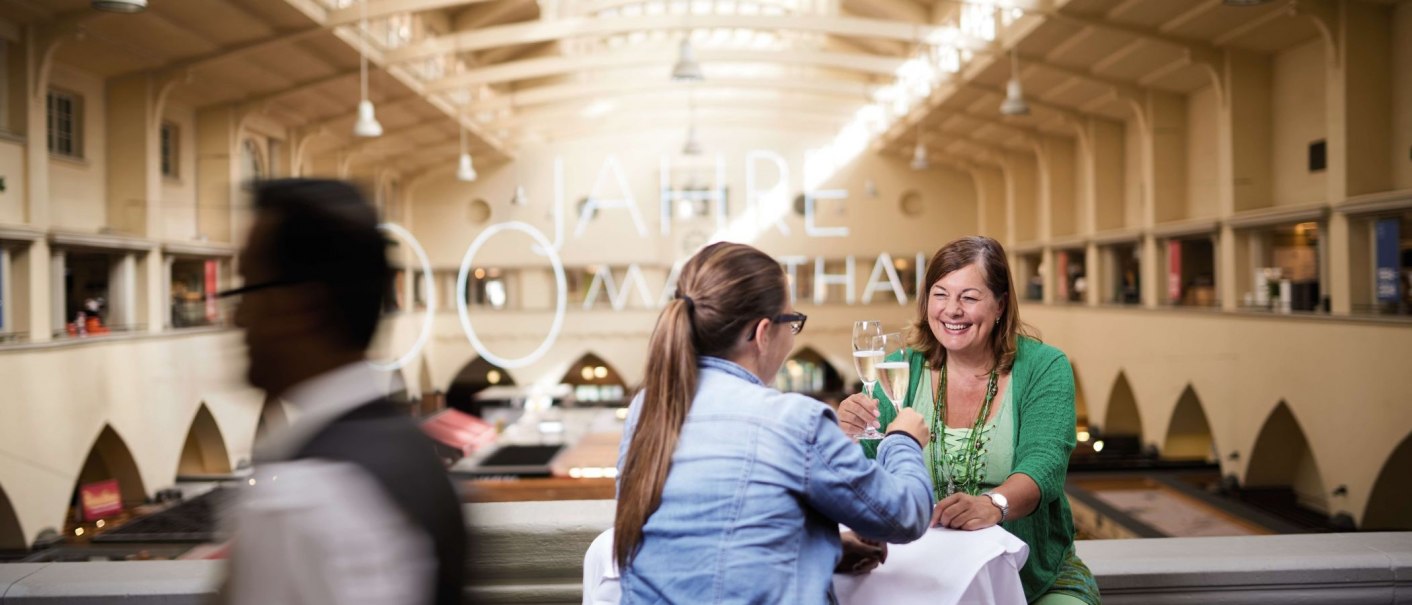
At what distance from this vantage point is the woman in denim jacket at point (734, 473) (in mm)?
1336

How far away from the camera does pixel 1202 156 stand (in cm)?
1312

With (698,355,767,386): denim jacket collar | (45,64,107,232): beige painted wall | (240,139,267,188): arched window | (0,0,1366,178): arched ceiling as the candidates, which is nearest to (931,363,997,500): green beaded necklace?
(698,355,767,386): denim jacket collar

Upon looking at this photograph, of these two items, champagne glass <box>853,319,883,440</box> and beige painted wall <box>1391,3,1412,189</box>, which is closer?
champagne glass <box>853,319,883,440</box>

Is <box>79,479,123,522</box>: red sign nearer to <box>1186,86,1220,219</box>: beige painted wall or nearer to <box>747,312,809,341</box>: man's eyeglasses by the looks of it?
<box>747,312,809,341</box>: man's eyeglasses

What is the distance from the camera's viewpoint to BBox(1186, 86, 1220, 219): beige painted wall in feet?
41.7

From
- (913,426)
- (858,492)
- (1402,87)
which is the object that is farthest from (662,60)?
(858,492)

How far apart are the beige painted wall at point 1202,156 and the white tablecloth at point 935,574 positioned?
12220mm

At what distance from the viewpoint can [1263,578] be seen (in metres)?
2.28

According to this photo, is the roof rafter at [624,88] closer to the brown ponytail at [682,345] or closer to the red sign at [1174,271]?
the red sign at [1174,271]

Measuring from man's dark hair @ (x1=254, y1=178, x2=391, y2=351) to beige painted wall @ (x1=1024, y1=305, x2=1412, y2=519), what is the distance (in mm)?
8668

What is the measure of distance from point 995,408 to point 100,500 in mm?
7641

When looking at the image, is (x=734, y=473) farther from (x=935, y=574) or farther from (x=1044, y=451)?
(x=1044, y=451)

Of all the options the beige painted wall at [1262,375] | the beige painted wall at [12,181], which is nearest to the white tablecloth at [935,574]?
the beige painted wall at [12,181]

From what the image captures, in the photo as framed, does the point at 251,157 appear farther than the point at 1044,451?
Yes
